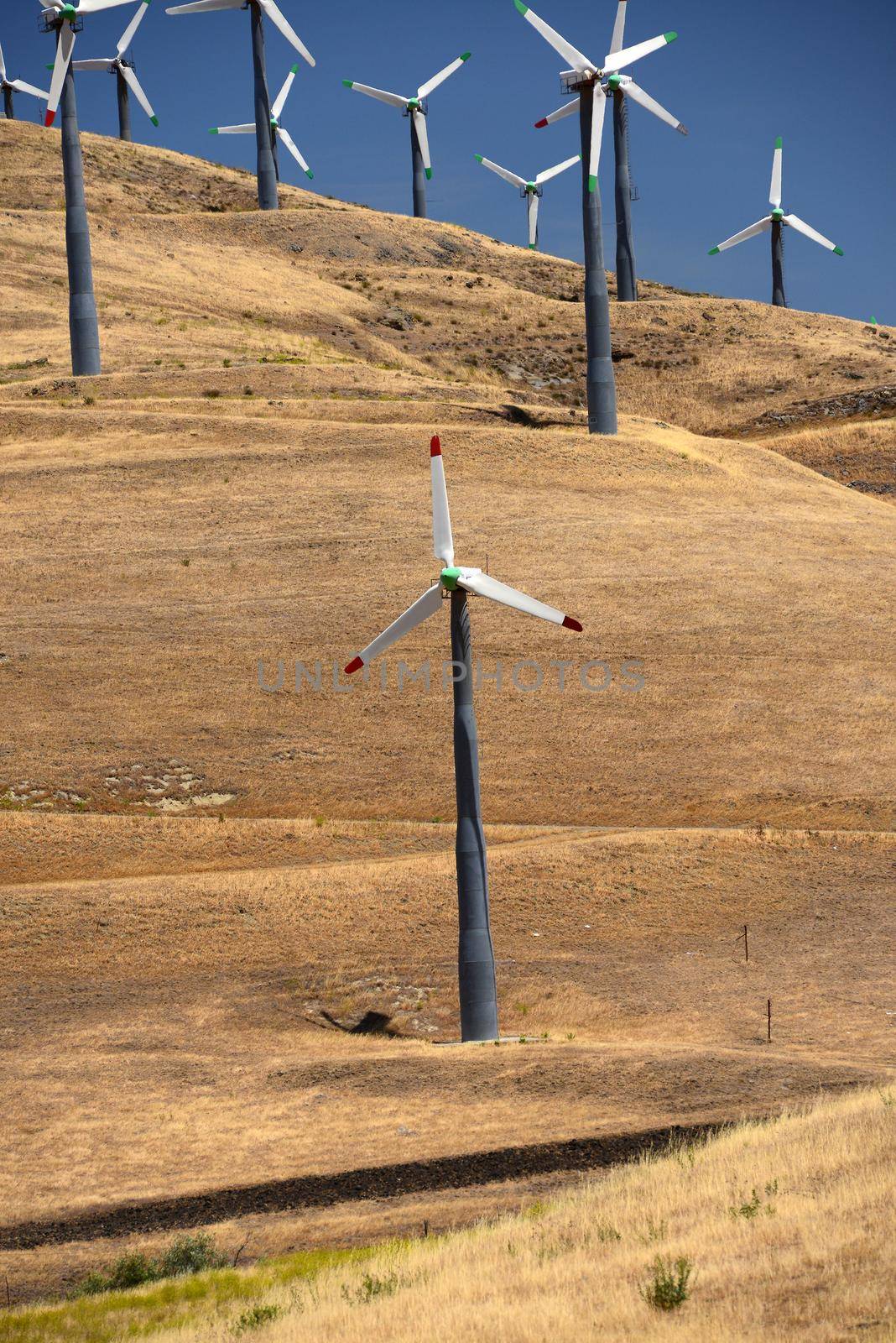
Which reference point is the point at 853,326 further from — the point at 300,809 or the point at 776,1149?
the point at 776,1149

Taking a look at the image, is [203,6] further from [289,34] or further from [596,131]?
[596,131]

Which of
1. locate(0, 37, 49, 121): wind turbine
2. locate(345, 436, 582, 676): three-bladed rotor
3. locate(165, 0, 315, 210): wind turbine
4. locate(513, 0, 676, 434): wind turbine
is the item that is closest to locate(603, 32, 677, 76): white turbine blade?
locate(513, 0, 676, 434): wind turbine

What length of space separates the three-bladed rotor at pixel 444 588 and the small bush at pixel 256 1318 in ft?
55.3

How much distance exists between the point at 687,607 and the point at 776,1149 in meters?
38.3

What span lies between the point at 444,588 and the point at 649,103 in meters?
53.0

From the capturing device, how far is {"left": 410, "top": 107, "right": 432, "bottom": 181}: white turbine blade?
153 m

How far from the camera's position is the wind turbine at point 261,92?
5113 inches

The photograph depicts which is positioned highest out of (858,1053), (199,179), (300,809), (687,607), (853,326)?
(199,179)

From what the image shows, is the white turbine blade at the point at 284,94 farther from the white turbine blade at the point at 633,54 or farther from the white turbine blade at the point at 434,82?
the white turbine blade at the point at 633,54

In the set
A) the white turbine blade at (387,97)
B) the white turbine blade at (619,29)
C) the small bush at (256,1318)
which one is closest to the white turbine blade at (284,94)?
the white turbine blade at (387,97)

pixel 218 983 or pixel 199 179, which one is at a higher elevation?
pixel 199 179

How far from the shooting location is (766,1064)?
2925 cm

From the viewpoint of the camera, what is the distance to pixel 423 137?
156 metres

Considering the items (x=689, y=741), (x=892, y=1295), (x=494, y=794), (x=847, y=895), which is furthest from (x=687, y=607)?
(x=892, y=1295)
